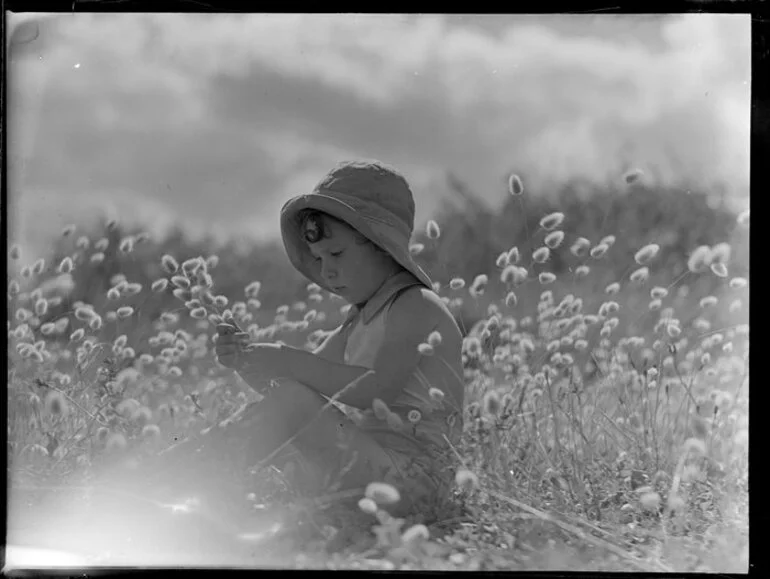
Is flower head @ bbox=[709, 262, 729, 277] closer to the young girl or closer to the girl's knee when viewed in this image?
the young girl

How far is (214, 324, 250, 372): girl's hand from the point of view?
114 inches

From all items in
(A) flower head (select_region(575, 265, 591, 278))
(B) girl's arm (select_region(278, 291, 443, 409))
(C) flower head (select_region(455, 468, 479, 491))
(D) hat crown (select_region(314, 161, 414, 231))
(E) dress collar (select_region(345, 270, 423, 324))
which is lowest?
(C) flower head (select_region(455, 468, 479, 491))

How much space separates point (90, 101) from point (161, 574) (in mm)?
1357

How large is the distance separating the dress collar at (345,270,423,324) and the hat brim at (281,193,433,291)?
24 millimetres

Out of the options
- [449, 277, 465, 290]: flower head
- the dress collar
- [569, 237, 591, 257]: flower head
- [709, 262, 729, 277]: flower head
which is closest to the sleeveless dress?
the dress collar

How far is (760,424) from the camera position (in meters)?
2.96

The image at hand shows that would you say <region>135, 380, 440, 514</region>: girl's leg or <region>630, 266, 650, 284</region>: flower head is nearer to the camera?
<region>135, 380, 440, 514</region>: girl's leg

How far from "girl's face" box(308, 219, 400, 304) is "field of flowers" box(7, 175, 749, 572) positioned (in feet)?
0.30

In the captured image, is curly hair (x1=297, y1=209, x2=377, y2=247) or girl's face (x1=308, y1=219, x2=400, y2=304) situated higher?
curly hair (x1=297, y1=209, x2=377, y2=247)

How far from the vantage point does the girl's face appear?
2.89 meters

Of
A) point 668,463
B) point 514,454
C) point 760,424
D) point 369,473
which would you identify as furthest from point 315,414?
point 760,424

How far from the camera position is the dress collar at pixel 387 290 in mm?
2885

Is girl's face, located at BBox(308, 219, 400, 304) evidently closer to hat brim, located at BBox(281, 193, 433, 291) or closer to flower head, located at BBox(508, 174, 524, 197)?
hat brim, located at BBox(281, 193, 433, 291)

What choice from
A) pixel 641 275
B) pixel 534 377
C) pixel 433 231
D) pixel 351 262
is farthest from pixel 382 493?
pixel 641 275
